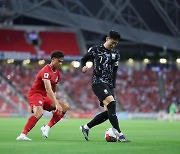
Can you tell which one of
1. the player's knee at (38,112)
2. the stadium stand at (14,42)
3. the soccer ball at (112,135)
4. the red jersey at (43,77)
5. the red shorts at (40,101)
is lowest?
the soccer ball at (112,135)

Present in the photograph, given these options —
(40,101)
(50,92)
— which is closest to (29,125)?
(40,101)

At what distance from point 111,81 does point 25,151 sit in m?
4.18

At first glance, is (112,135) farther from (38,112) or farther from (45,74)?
(45,74)

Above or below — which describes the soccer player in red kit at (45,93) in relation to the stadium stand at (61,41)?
below

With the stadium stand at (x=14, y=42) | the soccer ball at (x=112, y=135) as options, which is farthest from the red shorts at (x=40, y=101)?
the stadium stand at (x=14, y=42)

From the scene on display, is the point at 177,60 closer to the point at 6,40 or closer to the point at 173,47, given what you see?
the point at 173,47

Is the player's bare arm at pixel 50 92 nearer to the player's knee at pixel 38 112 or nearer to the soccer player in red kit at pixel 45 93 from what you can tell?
the soccer player in red kit at pixel 45 93

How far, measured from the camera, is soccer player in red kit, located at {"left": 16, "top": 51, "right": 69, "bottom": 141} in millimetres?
15099

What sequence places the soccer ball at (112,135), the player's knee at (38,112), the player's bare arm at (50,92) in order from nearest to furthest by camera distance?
the soccer ball at (112,135)
the player's bare arm at (50,92)
the player's knee at (38,112)

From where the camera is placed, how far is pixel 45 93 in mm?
15664

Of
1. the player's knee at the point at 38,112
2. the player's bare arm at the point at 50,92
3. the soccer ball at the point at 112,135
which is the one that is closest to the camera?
the soccer ball at the point at 112,135

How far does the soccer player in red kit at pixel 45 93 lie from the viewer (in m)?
15.1

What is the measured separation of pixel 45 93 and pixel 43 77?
1.86ft

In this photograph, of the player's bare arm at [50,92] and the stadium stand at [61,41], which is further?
the stadium stand at [61,41]
